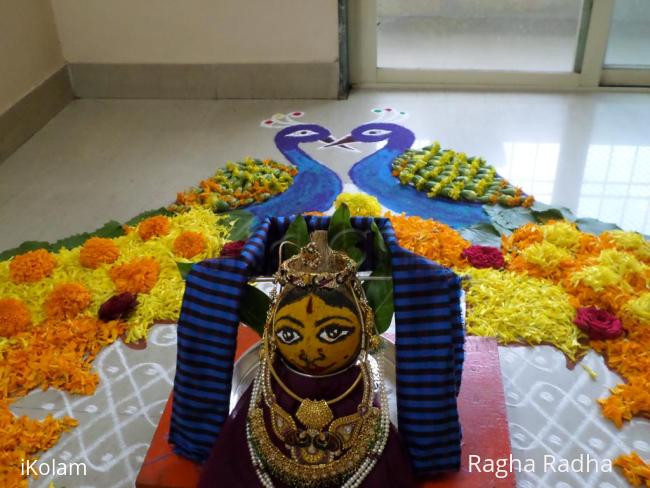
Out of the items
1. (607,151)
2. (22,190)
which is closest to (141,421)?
(22,190)

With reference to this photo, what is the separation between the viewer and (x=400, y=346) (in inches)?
41.5

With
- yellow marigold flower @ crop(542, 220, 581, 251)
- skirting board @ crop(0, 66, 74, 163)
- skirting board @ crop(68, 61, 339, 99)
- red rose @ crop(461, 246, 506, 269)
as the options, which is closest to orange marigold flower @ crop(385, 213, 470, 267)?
red rose @ crop(461, 246, 506, 269)

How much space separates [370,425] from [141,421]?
2.05 ft

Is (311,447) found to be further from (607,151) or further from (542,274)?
(607,151)

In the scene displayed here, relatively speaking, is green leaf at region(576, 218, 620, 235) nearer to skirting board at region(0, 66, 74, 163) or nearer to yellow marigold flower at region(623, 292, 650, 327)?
yellow marigold flower at region(623, 292, 650, 327)

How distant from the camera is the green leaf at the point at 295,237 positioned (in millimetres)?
1140

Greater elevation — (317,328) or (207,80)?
(317,328)

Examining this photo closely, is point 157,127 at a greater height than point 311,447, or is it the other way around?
point 311,447

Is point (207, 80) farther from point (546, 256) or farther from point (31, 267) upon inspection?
point (546, 256)

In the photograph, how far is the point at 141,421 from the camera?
4.76 ft

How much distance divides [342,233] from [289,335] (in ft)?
0.73

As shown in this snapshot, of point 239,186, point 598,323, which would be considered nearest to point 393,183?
point 239,186

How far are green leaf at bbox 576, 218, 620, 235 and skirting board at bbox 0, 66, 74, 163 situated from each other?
2191 millimetres

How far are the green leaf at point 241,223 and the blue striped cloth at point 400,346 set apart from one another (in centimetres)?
94
